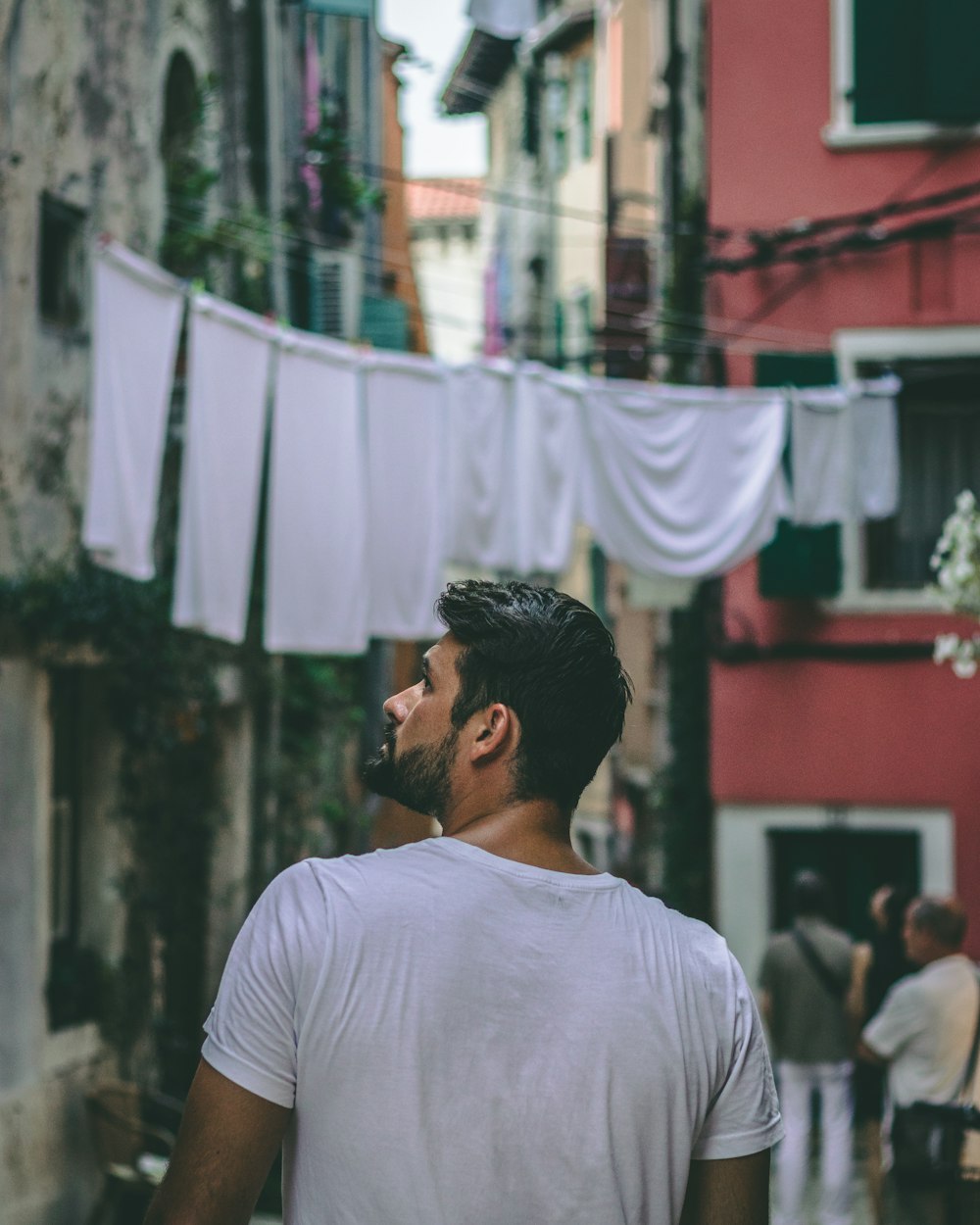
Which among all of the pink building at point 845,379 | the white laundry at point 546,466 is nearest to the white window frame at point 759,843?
the pink building at point 845,379

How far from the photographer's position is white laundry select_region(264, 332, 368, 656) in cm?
1009

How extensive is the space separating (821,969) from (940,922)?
5.67ft

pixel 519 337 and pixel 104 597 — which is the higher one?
pixel 519 337

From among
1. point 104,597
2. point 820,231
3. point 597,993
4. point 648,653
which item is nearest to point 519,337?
point 648,653

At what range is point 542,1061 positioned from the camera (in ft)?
6.67

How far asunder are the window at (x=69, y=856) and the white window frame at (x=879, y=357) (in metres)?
5.38

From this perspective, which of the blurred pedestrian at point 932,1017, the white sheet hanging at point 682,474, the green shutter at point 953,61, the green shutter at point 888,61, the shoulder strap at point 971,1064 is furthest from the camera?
the green shutter at point 888,61

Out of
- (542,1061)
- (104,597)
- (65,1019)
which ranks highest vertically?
(104,597)

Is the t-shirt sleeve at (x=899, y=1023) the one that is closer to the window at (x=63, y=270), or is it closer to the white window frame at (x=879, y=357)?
Answer: the window at (x=63, y=270)

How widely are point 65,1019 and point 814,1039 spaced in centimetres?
377

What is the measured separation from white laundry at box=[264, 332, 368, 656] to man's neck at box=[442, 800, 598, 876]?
795cm

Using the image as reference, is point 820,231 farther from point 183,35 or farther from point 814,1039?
point 814,1039

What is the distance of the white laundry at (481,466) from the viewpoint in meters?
11.0

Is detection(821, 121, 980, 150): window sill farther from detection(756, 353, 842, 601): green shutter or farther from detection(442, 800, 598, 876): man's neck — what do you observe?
detection(442, 800, 598, 876): man's neck
